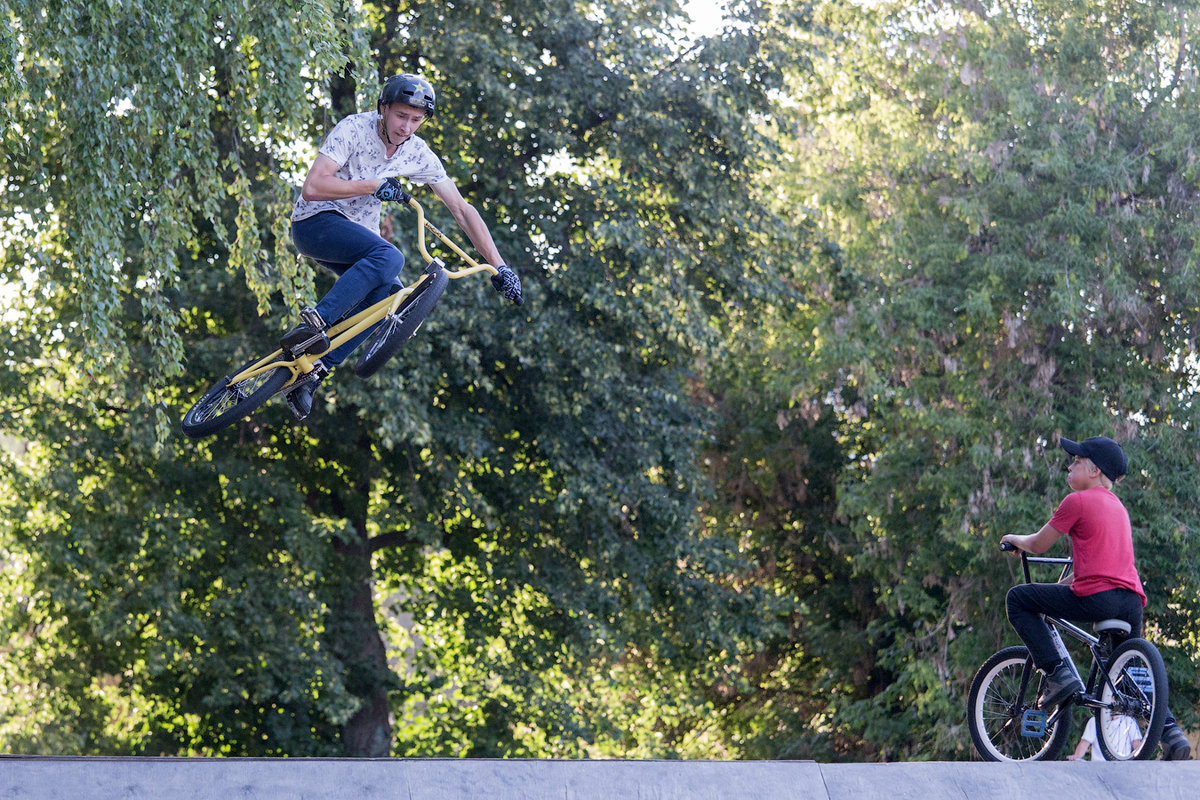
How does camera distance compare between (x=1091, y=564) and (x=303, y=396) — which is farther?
(x=303, y=396)

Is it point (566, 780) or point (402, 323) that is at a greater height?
point (402, 323)

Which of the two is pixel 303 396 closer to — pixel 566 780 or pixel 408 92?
pixel 408 92

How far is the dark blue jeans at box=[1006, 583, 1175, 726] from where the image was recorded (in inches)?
214

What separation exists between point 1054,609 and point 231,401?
3.66 m

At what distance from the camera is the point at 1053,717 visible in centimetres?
574

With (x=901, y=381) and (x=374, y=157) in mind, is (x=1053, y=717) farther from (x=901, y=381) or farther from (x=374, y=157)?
(x=901, y=381)

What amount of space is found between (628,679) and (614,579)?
3.58m

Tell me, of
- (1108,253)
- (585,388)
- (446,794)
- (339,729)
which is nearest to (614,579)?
(585,388)

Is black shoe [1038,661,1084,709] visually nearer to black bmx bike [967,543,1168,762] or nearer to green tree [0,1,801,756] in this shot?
black bmx bike [967,543,1168,762]

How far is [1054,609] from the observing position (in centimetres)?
557

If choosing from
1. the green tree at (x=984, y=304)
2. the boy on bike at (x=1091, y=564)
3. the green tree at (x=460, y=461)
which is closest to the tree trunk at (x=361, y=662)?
the green tree at (x=460, y=461)

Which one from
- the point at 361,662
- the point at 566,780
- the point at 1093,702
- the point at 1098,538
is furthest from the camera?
the point at 361,662

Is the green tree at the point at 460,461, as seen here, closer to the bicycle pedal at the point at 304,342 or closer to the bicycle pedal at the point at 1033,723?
the bicycle pedal at the point at 304,342

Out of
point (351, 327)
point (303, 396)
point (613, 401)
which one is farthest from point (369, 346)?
point (613, 401)
